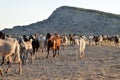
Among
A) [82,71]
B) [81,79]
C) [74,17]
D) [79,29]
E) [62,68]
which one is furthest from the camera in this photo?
[74,17]

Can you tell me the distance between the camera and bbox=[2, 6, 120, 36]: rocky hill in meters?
116

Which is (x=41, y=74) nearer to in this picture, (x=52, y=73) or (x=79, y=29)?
(x=52, y=73)

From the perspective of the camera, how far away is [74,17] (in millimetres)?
132500

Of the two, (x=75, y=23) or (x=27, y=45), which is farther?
(x=75, y=23)

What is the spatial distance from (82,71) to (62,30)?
316 ft

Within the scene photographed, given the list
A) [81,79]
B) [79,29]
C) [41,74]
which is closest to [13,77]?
[41,74]

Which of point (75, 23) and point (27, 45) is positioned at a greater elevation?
point (75, 23)

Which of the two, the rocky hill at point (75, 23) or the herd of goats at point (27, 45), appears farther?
the rocky hill at point (75, 23)

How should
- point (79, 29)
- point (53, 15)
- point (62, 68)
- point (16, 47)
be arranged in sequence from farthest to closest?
point (53, 15), point (79, 29), point (62, 68), point (16, 47)

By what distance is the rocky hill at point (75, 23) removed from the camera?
380 feet

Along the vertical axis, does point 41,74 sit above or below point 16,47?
below

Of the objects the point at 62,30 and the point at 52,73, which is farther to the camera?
the point at 62,30

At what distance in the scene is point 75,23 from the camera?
419 feet

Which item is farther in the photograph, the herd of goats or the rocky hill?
the rocky hill
